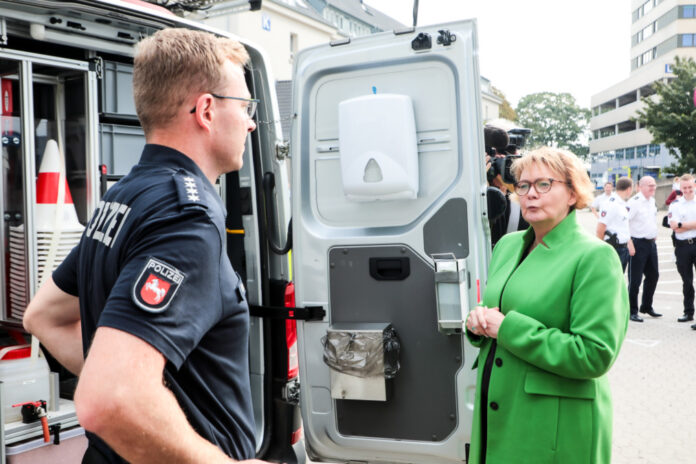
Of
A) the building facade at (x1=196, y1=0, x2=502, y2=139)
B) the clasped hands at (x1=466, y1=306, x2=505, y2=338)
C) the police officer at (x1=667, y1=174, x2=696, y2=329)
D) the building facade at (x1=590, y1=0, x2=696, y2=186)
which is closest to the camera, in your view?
the clasped hands at (x1=466, y1=306, x2=505, y2=338)

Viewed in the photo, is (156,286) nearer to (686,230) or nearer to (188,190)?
(188,190)

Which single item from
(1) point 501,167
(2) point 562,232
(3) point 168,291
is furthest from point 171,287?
(1) point 501,167

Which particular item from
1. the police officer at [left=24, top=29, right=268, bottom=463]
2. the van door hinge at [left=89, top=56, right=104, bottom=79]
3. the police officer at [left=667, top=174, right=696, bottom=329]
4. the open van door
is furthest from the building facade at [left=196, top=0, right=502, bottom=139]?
the police officer at [left=24, top=29, right=268, bottom=463]

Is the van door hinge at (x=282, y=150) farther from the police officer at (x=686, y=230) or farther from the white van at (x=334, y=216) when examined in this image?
the police officer at (x=686, y=230)

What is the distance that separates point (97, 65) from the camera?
10.4ft

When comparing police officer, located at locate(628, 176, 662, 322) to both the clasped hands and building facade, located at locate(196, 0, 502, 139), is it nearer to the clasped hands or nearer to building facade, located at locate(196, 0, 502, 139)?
the clasped hands

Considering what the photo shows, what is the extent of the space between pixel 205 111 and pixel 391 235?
5.82 ft

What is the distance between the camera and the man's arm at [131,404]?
1037 mm

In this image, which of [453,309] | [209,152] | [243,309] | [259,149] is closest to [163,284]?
[243,309]

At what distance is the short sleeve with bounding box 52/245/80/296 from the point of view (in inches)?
60.9

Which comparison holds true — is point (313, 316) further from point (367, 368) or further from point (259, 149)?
point (259, 149)

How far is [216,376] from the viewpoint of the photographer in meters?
1.28

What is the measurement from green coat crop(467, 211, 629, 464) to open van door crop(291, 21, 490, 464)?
544 mm

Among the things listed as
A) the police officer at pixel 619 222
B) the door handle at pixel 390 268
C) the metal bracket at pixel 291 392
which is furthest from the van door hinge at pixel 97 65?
the police officer at pixel 619 222
